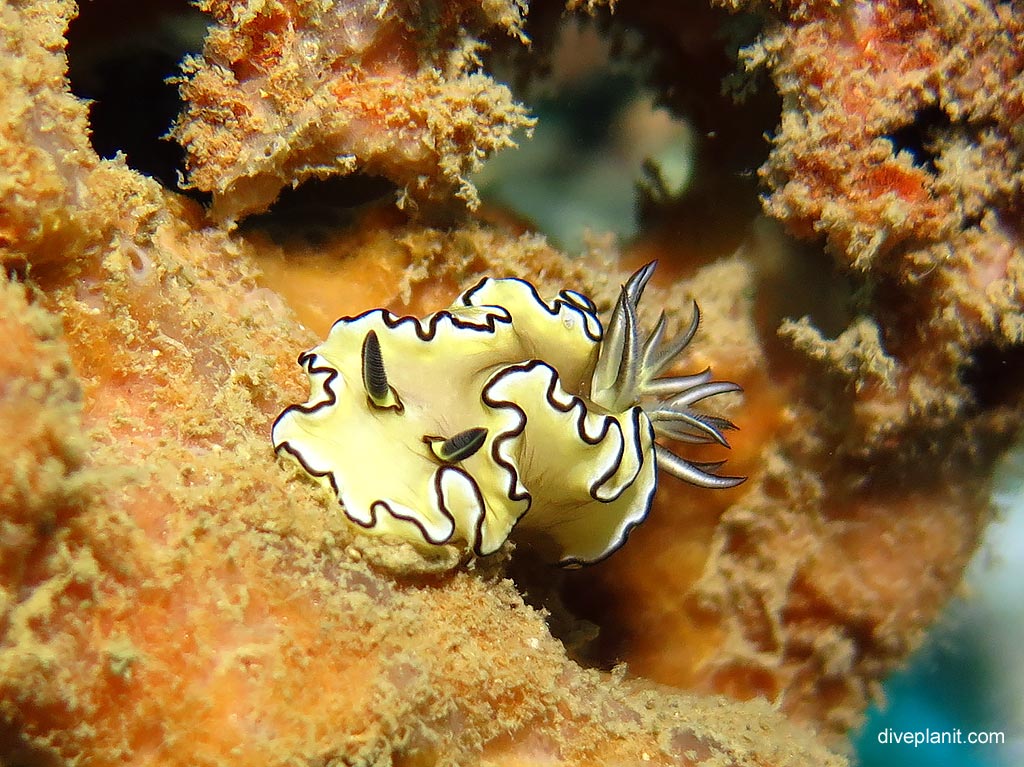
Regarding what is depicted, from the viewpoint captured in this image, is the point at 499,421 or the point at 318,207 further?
the point at 318,207

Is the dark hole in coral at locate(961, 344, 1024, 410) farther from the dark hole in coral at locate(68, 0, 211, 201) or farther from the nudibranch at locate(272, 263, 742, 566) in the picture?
the dark hole in coral at locate(68, 0, 211, 201)

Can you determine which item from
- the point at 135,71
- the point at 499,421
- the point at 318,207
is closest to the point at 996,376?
the point at 499,421

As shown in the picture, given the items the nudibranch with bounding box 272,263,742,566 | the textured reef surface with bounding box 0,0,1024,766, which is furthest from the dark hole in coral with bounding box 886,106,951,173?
the nudibranch with bounding box 272,263,742,566

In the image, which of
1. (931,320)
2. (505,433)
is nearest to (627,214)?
(931,320)

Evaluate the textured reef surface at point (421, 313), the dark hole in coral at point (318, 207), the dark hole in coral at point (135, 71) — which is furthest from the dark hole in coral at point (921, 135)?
the dark hole in coral at point (135, 71)

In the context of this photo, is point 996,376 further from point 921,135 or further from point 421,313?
point 421,313

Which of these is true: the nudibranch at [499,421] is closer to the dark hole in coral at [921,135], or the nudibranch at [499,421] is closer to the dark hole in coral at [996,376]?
the dark hole in coral at [921,135]
